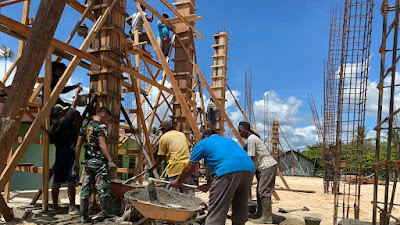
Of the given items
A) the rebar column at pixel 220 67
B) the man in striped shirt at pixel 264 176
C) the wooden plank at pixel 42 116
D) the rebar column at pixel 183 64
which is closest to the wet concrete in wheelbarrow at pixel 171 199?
the wooden plank at pixel 42 116

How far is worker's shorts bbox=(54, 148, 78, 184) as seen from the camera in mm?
4688

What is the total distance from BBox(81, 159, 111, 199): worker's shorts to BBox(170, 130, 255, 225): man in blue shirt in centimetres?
111

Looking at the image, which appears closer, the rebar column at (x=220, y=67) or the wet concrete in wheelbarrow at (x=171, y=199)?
the wet concrete in wheelbarrow at (x=171, y=199)

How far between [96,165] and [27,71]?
2663 millimetres

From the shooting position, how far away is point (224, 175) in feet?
11.5

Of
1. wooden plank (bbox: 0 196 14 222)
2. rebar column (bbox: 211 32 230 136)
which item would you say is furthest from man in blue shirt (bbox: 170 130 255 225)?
rebar column (bbox: 211 32 230 136)

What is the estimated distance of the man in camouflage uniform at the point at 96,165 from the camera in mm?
4301

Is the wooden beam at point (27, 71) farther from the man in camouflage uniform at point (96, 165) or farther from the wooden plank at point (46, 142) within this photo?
the wooden plank at point (46, 142)

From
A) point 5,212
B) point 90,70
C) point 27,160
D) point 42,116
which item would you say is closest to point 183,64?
point 90,70

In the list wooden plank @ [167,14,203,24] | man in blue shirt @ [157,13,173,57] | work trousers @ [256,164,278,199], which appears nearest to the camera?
work trousers @ [256,164,278,199]

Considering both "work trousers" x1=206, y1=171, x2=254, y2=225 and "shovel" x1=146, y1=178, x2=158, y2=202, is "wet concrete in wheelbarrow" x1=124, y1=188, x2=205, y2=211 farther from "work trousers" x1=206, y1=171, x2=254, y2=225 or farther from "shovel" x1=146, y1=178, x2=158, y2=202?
"work trousers" x1=206, y1=171, x2=254, y2=225

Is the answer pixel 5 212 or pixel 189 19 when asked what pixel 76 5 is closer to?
pixel 189 19

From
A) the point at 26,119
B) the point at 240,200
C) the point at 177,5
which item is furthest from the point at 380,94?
the point at 26,119

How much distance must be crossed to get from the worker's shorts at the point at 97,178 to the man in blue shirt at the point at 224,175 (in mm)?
1112
